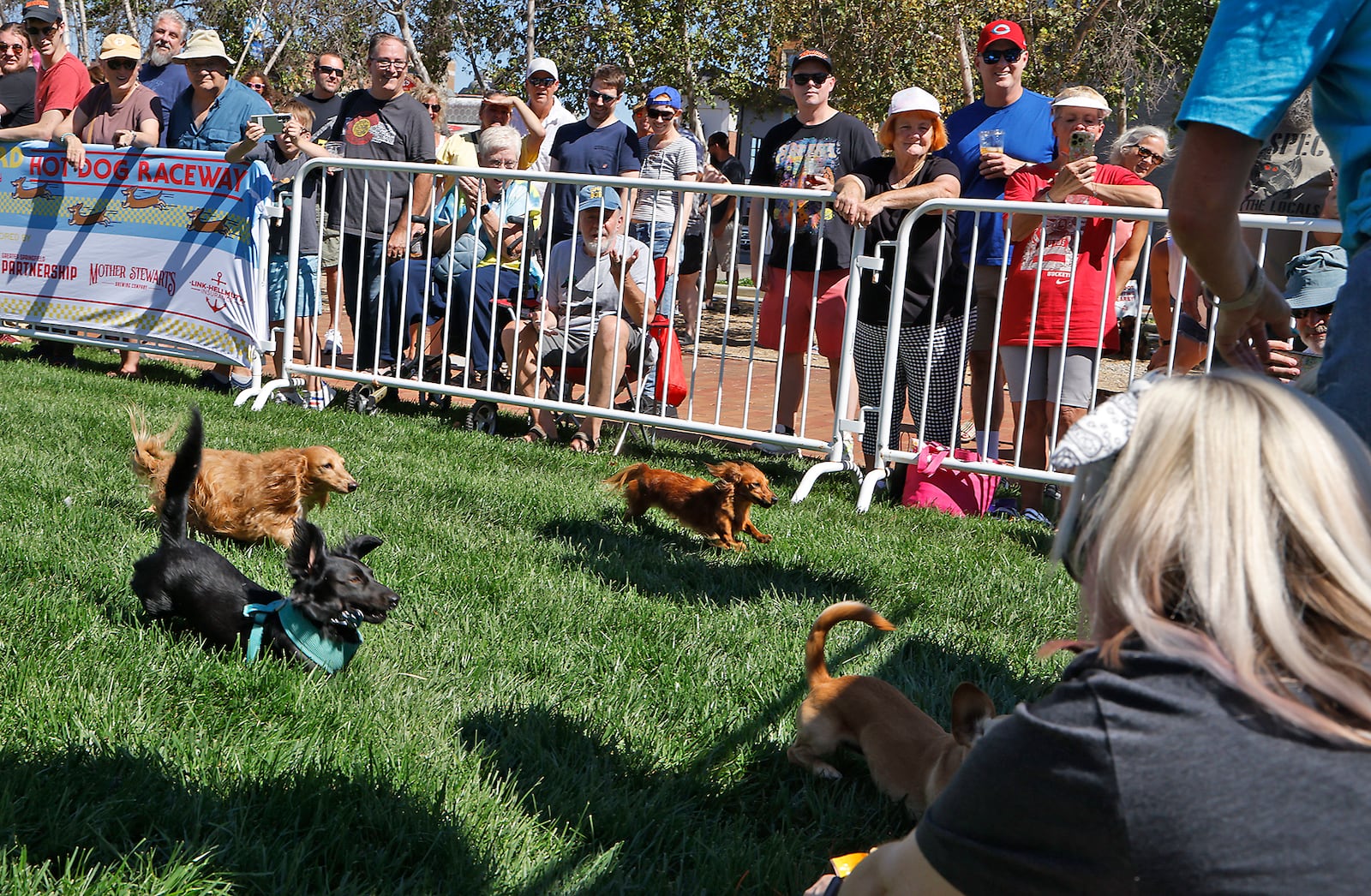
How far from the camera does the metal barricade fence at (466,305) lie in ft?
23.8

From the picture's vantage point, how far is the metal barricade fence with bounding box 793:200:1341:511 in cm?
604

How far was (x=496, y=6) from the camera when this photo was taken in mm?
33781

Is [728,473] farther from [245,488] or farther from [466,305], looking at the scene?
[466,305]

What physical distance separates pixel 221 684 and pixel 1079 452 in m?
2.45

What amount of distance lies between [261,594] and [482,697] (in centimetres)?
74

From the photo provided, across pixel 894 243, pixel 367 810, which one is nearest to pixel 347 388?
pixel 894 243

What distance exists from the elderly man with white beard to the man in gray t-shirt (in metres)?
4.13

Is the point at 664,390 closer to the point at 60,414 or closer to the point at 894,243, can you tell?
the point at 894,243

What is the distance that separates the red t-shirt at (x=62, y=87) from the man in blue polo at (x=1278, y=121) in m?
9.60

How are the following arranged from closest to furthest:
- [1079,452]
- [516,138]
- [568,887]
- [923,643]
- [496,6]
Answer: [1079,452] < [568,887] < [923,643] < [516,138] < [496,6]

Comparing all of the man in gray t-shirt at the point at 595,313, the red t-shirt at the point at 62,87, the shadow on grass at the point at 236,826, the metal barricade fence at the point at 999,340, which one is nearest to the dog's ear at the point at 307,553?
the shadow on grass at the point at 236,826

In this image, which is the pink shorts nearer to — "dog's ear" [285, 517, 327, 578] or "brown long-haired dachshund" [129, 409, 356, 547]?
"brown long-haired dachshund" [129, 409, 356, 547]

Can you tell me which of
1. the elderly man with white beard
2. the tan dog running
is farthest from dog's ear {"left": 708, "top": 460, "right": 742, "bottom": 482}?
the elderly man with white beard

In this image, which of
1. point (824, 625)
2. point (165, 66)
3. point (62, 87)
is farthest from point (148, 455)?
point (165, 66)
